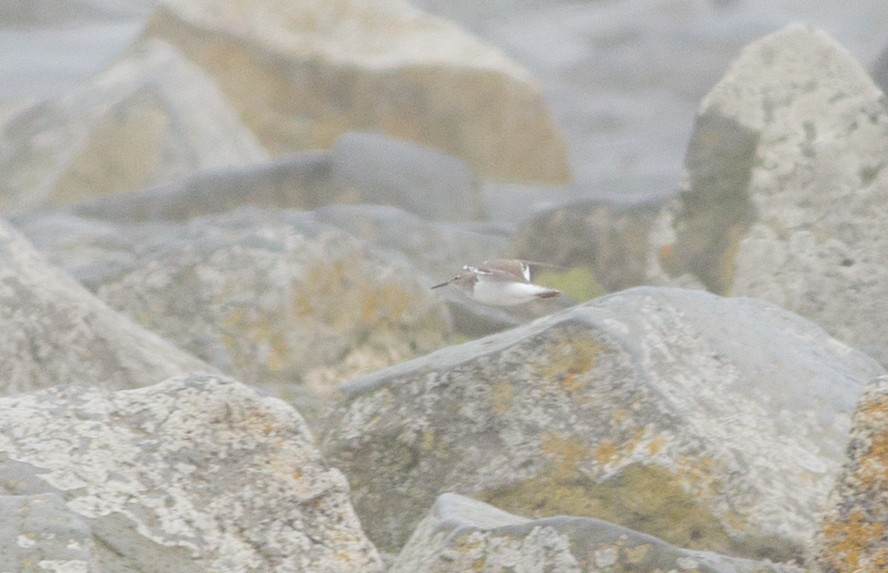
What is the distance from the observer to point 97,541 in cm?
458

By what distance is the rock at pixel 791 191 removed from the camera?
8219 millimetres

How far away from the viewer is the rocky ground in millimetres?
4762

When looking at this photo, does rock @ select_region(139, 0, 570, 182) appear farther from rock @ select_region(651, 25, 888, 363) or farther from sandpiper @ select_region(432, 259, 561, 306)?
sandpiper @ select_region(432, 259, 561, 306)

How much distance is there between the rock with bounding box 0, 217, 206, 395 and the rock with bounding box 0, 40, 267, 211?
26.5 ft

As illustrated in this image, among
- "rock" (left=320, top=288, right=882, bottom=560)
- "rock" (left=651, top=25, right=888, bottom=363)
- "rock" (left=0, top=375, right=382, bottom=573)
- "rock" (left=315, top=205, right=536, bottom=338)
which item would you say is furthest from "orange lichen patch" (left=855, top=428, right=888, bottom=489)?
"rock" (left=315, top=205, right=536, bottom=338)

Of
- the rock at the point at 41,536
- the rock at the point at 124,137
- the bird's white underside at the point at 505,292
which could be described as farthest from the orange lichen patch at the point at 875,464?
the rock at the point at 124,137

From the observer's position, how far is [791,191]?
8.73m

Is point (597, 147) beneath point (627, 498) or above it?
beneath

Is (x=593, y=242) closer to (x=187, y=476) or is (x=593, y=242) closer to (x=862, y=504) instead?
(x=187, y=476)

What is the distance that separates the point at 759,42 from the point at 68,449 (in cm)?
560

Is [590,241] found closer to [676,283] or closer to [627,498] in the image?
[676,283]

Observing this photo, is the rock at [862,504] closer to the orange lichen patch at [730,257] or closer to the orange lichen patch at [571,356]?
the orange lichen patch at [571,356]

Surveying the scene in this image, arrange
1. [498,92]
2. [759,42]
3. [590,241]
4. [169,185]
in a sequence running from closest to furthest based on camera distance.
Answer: [759,42], [590,241], [169,185], [498,92]

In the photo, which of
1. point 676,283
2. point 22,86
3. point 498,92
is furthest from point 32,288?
point 22,86
